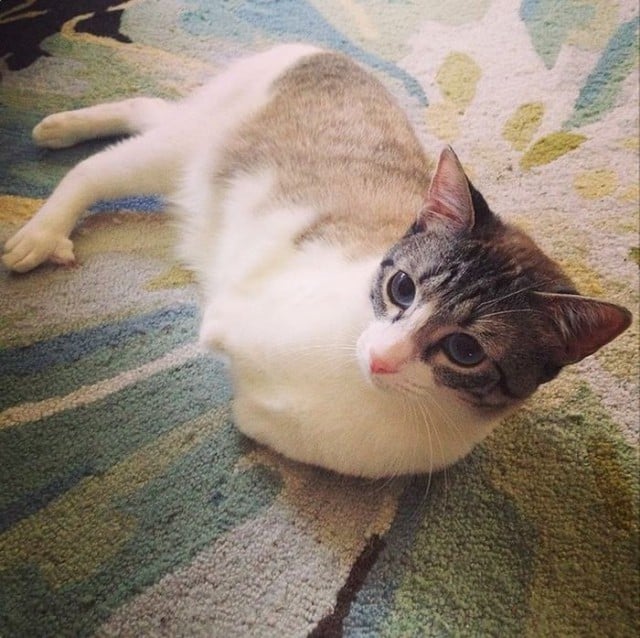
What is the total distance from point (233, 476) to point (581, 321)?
732 mm

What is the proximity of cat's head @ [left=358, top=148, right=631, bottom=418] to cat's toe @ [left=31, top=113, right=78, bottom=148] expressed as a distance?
1.16 metres

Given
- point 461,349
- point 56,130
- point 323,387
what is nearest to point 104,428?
point 323,387

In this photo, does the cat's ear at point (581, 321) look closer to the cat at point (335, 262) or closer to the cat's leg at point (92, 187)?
the cat at point (335, 262)

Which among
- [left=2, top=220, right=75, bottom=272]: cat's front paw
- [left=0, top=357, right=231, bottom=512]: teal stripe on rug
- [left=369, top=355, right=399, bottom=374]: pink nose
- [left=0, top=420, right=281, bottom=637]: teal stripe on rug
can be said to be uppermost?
[left=369, top=355, right=399, bottom=374]: pink nose

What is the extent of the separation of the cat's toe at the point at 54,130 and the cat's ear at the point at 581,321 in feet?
4.58

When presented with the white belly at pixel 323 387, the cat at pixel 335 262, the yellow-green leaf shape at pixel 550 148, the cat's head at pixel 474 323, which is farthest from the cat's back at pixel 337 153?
the yellow-green leaf shape at pixel 550 148

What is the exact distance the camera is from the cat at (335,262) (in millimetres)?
1031

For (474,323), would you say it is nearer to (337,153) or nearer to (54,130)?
(337,153)

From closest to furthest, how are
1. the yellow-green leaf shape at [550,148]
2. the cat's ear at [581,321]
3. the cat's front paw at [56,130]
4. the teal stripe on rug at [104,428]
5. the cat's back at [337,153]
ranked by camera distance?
the cat's ear at [581,321], the teal stripe on rug at [104,428], the cat's back at [337,153], the cat's front paw at [56,130], the yellow-green leaf shape at [550,148]

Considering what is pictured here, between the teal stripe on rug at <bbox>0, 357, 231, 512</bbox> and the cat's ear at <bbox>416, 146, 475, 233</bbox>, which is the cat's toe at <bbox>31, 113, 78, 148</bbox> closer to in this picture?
the teal stripe on rug at <bbox>0, 357, 231, 512</bbox>

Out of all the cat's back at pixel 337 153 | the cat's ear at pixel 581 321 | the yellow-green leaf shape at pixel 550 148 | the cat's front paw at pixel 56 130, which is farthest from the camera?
the yellow-green leaf shape at pixel 550 148

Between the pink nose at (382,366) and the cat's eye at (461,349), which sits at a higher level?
the cat's eye at (461,349)

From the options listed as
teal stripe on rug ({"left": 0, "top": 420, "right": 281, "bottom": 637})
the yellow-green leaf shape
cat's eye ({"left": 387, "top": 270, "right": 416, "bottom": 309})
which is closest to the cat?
cat's eye ({"left": 387, "top": 270, "right": 416, "bottom": 309})

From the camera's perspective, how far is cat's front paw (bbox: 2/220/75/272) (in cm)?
148
